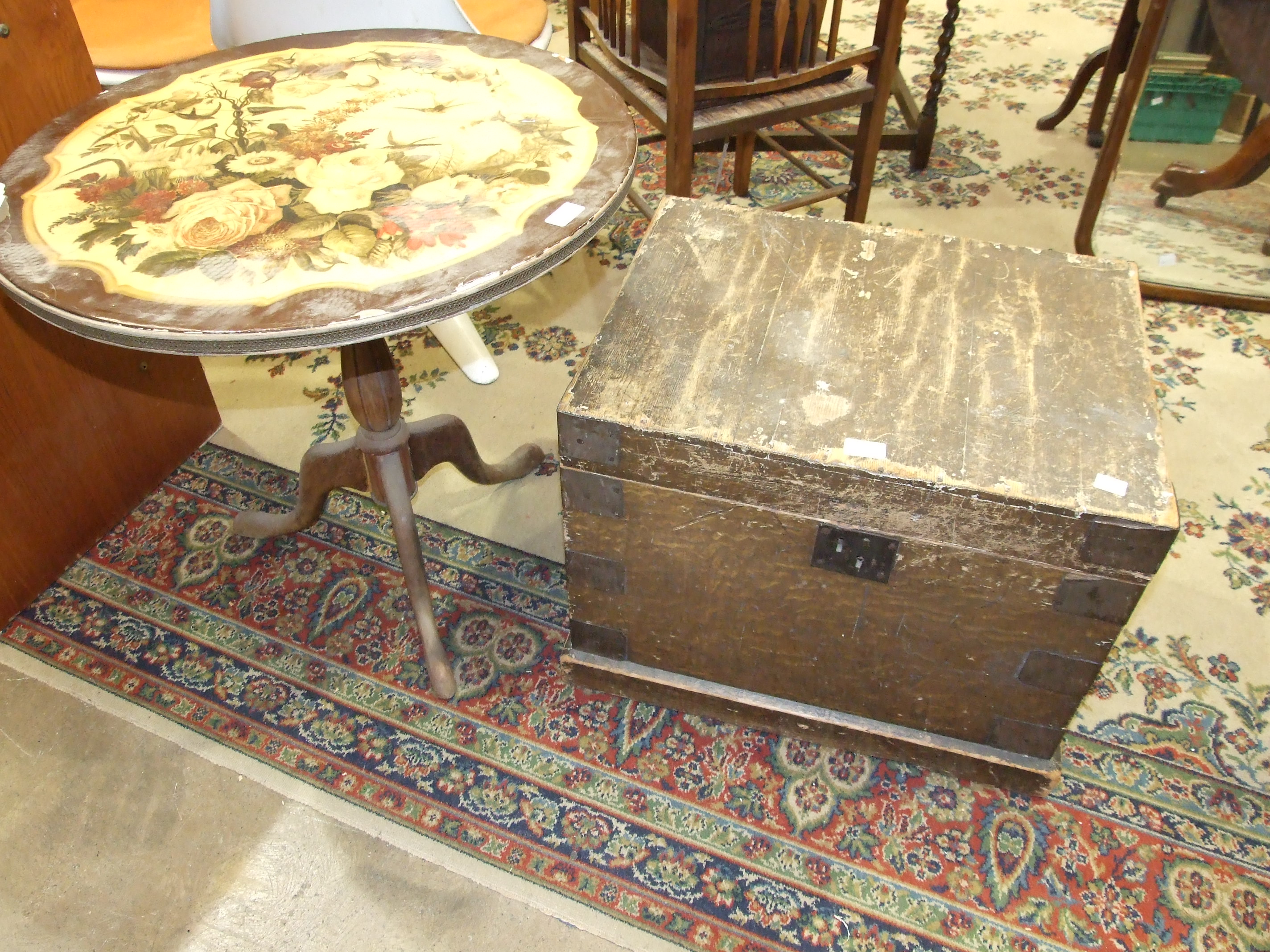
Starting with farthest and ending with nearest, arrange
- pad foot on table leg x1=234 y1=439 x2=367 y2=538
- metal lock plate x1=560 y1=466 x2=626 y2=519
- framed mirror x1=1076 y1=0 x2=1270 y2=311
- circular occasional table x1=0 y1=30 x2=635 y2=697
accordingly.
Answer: framed mirror x1=1076 y1=0 x2=1270 y2=311
pad foot on table leg x1=234 y1=439 x2=367 y2=538
metal lock plate x1=560 y1=466 x2=626 y2=519
circular occasional table x1=0 y1=30 x2=635 y2=697

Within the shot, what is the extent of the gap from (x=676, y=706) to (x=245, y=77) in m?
1.16

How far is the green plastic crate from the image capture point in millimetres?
2068

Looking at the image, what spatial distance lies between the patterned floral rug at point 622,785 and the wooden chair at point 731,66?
0.93 meters

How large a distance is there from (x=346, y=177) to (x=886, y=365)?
0.71 m

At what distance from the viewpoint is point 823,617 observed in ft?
4.00

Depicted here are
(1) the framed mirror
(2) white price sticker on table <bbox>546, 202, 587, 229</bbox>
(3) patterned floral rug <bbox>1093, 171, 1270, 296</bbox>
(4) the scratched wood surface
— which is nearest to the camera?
(2) white price sticker on table <bbox>546, 202, 587, 229</bbox>

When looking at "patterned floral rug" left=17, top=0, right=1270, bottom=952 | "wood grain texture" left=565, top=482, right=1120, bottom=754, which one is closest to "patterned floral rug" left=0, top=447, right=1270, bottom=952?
"patterned floral rug" left=17, top=0, right=1270, bottom=952

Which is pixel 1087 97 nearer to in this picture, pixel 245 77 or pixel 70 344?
pixel 245 77

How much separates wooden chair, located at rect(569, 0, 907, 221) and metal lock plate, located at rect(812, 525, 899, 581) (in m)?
1.00

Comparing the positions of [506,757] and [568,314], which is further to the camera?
[568,314]

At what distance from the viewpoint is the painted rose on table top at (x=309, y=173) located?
100cm

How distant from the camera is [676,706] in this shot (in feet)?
4.67

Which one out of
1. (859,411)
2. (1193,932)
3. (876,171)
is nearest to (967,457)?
(859,411)

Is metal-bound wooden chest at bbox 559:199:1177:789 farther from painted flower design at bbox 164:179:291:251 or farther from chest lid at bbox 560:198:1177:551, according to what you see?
painted flower design at bbox 164:179:291:251
